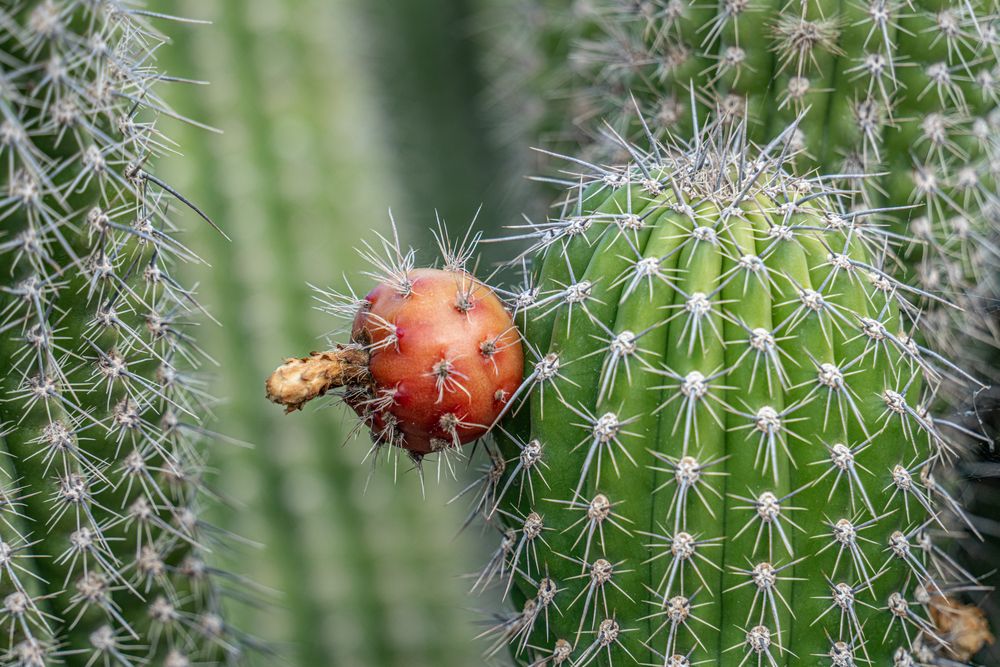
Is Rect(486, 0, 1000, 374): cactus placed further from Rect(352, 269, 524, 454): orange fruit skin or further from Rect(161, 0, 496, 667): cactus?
Rect(161, 0, 496, 667): cactus

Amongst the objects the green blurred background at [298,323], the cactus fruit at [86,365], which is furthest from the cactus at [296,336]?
the cactus fruit at [86,365]

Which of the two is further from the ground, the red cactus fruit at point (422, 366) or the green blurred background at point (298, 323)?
the red cactus fruit at point (422, 366)

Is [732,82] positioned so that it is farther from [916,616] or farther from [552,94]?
[916,616]

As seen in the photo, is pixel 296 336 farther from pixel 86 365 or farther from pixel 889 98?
pixel 889 98

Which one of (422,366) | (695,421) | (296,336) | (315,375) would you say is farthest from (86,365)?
(296,336)

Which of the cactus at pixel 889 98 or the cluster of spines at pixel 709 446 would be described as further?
the cactus at pixel 889 98

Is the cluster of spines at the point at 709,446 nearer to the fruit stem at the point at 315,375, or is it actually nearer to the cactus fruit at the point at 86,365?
the fruit stem at the point at 315,375
